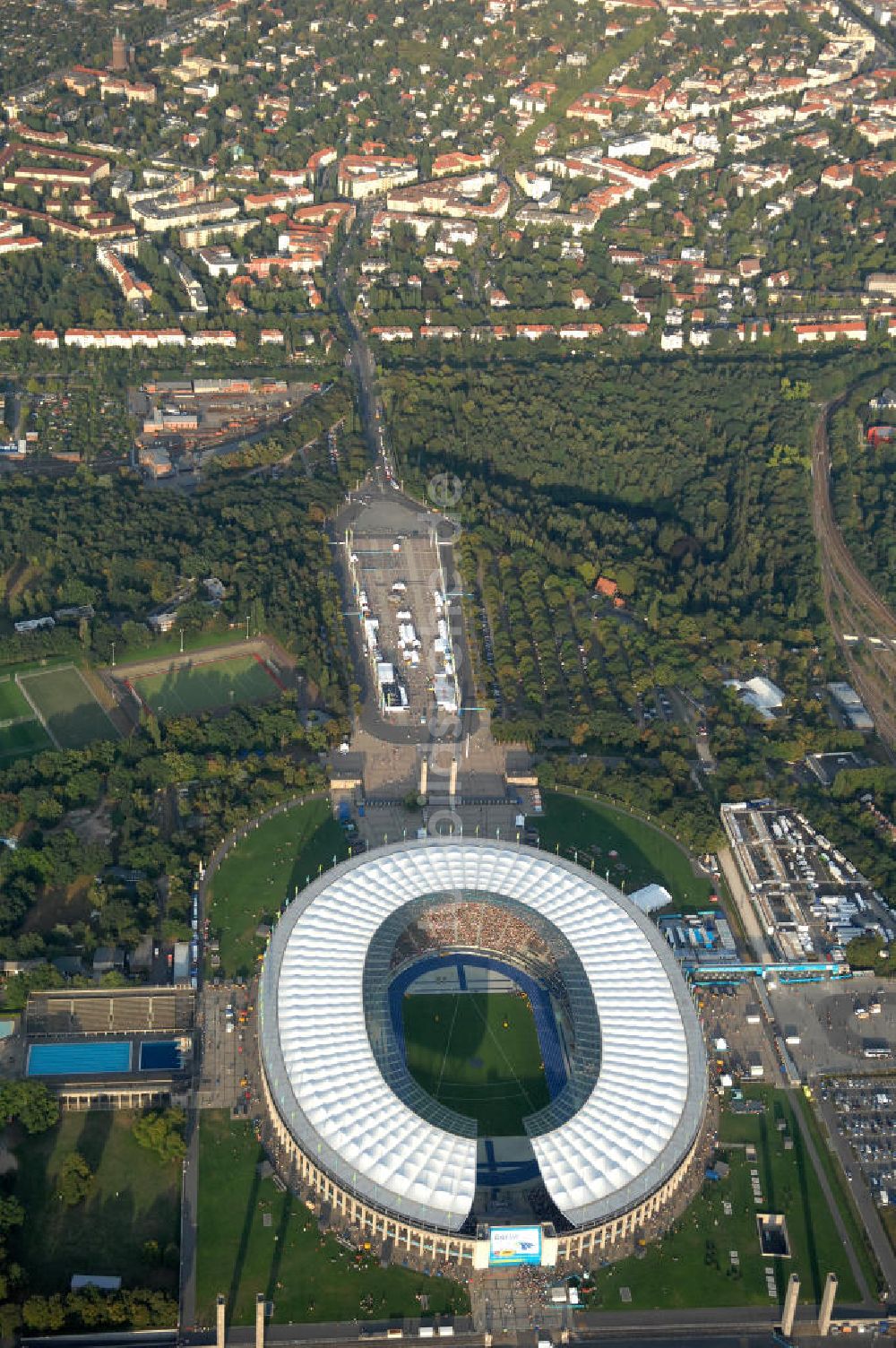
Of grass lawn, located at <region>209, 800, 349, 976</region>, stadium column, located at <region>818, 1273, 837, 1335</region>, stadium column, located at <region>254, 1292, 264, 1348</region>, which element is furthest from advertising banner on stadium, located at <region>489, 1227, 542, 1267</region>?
grass lawn, located at <region>209, 800, 349, 976</region>

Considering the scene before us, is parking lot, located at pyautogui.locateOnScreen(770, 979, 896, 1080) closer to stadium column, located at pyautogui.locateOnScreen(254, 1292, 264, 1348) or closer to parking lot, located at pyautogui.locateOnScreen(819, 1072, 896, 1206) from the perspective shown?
parking lot, located at pyautogui.locateOnScreen(819, 1072, 896, 1206)

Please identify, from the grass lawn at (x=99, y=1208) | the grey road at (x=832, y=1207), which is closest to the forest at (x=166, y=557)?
the grass lawn at (x=99, y=1208)

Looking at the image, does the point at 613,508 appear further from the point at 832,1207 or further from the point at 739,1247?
the point at 739,1247

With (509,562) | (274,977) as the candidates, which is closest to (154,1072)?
(274,977)

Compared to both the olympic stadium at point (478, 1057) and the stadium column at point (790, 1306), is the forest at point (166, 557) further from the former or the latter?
the stadium column at point (790, 1306)

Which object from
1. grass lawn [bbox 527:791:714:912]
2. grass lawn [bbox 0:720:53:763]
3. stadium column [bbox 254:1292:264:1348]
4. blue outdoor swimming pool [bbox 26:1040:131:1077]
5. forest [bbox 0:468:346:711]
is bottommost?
stadium column [bbox 254:1292:264:1348]

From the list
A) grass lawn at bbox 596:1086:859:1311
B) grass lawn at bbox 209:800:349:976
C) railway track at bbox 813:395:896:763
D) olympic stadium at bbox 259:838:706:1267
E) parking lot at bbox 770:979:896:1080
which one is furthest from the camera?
railway track at bbox 813:395:896:763
